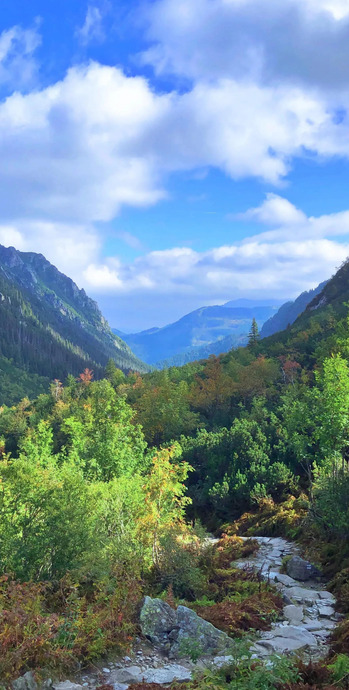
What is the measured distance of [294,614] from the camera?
40.2 feet

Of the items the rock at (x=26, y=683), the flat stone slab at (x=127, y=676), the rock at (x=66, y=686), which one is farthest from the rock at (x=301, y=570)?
the rock at (x=26, y=683)

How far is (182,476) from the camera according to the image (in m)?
18.6

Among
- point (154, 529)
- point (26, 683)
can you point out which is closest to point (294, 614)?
point (154, 529)

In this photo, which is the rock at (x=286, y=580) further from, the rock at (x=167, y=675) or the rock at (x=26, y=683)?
the rock at (x=26, y=683)

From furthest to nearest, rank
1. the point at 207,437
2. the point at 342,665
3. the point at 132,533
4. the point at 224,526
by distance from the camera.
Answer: the point at 207,437, the point at 224,526, the point at 132,533, the point at 342,665

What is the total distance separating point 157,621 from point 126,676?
6.81 feet

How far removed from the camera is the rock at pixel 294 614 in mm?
11844

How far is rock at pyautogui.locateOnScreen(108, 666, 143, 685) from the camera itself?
8.60 m

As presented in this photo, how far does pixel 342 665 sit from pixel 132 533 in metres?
8.15

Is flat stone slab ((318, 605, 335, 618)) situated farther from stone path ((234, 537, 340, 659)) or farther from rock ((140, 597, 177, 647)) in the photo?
rock ((140, 597, 177, 647))

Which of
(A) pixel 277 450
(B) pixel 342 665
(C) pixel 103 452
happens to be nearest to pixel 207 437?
(A) pixel 277 450

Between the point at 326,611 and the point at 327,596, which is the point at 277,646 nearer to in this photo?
the point at 326,611

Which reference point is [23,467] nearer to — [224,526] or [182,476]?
[182,476]

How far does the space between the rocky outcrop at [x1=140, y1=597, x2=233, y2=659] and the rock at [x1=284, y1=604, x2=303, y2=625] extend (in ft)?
8.39
